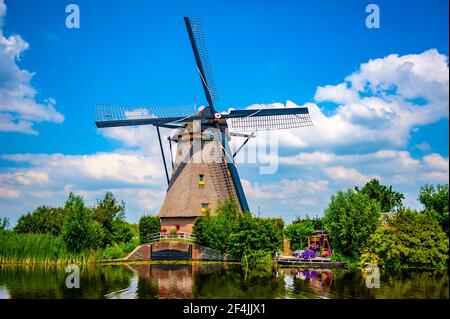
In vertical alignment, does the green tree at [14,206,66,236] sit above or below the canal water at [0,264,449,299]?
above

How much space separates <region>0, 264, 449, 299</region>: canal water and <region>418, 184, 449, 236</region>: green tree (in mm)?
4672

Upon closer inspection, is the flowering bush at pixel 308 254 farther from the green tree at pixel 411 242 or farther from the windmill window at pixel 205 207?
the windmill window at pixel 205 207

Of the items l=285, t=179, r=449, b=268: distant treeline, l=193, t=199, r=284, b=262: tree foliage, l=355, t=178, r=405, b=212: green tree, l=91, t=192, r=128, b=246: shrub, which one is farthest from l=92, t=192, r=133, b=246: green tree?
l=355, t=178, r=405, b=212: green tree

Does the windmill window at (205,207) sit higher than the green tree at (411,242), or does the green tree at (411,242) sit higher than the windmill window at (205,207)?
the windmill window at (205,207)

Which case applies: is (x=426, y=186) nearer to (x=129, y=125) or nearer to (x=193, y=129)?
(x=193, y=129)

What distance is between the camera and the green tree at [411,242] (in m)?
26.5

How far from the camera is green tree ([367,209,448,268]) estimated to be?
26484 millimetres

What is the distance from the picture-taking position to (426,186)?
31.9 metres

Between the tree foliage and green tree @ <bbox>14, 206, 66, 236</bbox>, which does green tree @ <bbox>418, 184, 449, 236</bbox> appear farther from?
green tree @ <bbox>14, 206, 66, 236</bbox>

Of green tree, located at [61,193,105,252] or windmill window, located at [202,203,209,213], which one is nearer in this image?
green tree, located at [61,193,105,252]

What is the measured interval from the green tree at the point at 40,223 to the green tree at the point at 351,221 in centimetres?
2422

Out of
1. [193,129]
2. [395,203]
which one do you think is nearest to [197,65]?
[193,129]

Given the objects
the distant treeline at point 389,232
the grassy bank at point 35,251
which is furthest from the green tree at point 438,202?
the grassy bank at point 35,251
